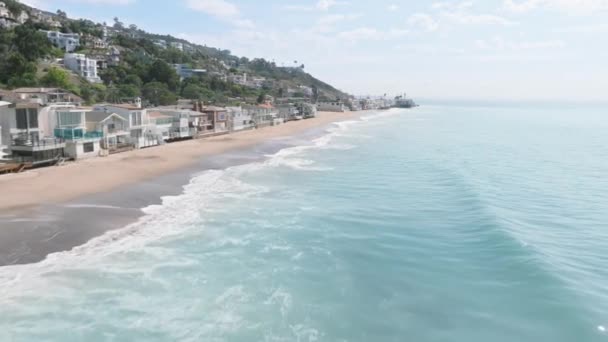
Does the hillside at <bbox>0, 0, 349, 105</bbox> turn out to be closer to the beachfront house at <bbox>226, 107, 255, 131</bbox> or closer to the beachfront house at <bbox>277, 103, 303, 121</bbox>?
the beachfront house at <bbox>277, 103, 303, 121</bbox>

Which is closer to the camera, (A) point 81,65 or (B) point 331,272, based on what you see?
(B) point 331,272

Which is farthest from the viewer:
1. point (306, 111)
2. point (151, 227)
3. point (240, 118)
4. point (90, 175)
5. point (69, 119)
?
point (306, 111)

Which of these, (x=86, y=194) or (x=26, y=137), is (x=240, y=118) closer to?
(x=26, y=137)

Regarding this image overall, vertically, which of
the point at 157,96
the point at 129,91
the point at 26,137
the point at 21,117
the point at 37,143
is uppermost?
the point at 129,91

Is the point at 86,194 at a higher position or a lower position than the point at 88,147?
lower

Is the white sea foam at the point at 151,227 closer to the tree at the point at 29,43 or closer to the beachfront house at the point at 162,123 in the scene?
the beachfront house at the point at 162,123

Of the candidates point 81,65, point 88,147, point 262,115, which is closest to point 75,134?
point 88,147
